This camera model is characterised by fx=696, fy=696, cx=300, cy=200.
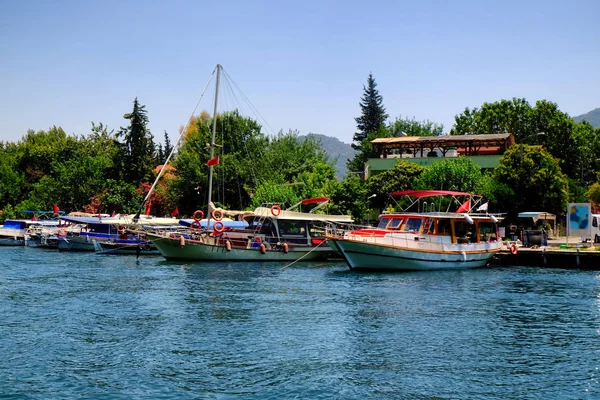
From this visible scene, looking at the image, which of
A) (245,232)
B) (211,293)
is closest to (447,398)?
(211,293)

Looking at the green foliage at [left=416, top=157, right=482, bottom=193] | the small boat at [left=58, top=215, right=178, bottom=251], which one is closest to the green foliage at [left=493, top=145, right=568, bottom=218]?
the green foliage at [left=416, top=157, right=482, bottom=193]

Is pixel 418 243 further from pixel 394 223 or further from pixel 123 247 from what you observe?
pixel 123 247

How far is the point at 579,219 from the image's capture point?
46.0 m

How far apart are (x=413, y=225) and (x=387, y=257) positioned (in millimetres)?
3042

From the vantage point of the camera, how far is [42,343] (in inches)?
814

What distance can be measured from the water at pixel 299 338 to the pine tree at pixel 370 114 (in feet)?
250

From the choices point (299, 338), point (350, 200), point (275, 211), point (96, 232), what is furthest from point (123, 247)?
point (299, 338)

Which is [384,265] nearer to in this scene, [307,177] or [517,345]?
[517,345]

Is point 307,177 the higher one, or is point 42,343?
point 307,177

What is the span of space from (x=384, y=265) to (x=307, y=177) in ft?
107

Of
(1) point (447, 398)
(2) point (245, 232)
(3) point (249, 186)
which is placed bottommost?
(1) point (447, 398)

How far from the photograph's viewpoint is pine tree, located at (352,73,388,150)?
11175cm

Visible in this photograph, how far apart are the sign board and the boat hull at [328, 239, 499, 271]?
10204mm

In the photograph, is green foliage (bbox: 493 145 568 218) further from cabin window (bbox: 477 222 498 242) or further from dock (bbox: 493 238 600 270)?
cabin window (bbox: 477 222 498 242)
